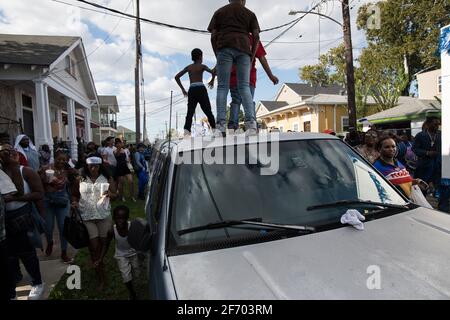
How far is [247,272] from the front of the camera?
5.65 feet

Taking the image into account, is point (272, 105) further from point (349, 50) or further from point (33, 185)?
point (33, 185)

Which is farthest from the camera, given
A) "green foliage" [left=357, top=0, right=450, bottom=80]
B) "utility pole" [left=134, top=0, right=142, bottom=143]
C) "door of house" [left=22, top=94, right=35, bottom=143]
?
"green foliage" [left=357, top=0, right=450, bottom=80]

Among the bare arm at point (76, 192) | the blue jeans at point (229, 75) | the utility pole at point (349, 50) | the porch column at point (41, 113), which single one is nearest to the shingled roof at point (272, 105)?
the utility pole at point (349, 50)

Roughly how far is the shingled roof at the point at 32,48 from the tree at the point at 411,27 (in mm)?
21618

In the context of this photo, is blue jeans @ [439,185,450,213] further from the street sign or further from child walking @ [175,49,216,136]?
child walking @ [175,49,216,136]

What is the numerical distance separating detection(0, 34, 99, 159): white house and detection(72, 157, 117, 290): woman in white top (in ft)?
27.2

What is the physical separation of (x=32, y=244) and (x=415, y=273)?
3853 mm

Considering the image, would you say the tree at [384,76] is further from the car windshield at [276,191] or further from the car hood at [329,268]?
the car hood at [329,268]

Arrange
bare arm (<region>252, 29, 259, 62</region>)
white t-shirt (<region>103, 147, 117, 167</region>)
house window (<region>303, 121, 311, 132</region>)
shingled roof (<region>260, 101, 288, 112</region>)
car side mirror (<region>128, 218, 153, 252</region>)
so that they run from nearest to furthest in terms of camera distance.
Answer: car side mirror (<region>128, 218, 153, 252</region>), bare arm (<region>252, 29, 259, 62</region>), white t-shirt (<region>103, 147, 117, 167</region>), house window (<region>303, 121, 311, 132</region>), shingled roof (<region>260, 101, 288, 112</region>)

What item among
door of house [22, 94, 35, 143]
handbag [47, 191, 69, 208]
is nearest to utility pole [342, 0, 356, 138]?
handbag [47, 191, 69, 208]

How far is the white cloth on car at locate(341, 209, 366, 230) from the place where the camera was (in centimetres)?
212

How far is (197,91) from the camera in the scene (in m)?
4.94

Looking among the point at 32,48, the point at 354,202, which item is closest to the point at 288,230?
the point at 354,202
